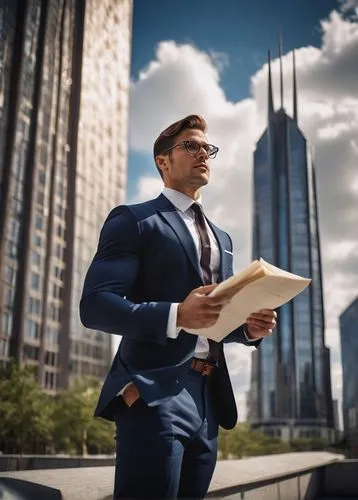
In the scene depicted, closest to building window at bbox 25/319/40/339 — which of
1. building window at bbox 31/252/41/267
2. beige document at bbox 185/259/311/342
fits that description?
building window at bbox 31/252/41/267

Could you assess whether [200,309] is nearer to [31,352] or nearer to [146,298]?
[146,298]

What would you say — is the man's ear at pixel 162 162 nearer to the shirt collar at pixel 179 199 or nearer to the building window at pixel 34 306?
the shirt collar at pixel 179 199

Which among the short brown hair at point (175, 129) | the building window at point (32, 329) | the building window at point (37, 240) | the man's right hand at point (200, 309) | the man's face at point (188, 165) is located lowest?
the man's right hand at point (200, 309)

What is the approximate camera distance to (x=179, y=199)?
1.69 meters

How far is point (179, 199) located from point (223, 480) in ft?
6.48

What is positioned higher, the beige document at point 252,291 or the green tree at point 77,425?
the beige document at point 252,291

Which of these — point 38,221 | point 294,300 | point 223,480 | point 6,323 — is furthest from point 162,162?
point 294,300

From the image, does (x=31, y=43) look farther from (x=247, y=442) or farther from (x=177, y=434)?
(x=177, y=434)

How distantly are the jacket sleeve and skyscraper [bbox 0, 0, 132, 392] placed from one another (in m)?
35.7

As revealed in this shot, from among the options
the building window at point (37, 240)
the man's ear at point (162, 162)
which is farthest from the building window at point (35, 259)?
the man's ear at point (162, 162)

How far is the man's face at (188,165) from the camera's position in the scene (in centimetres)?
168

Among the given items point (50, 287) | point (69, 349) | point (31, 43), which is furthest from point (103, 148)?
point (69, 349)

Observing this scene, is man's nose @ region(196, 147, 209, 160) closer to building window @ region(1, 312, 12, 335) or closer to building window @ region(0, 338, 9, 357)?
building window @ region(0, 338, 9, 357)

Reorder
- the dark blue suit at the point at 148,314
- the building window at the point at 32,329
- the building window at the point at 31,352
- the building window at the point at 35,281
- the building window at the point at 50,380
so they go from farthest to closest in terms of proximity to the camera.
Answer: the building window at the point at 50,380, the building window at the point at 35,281, the building window at the point at 32,329, the building window at the point at 31,352, the dark blue suit at the point at 148,314
